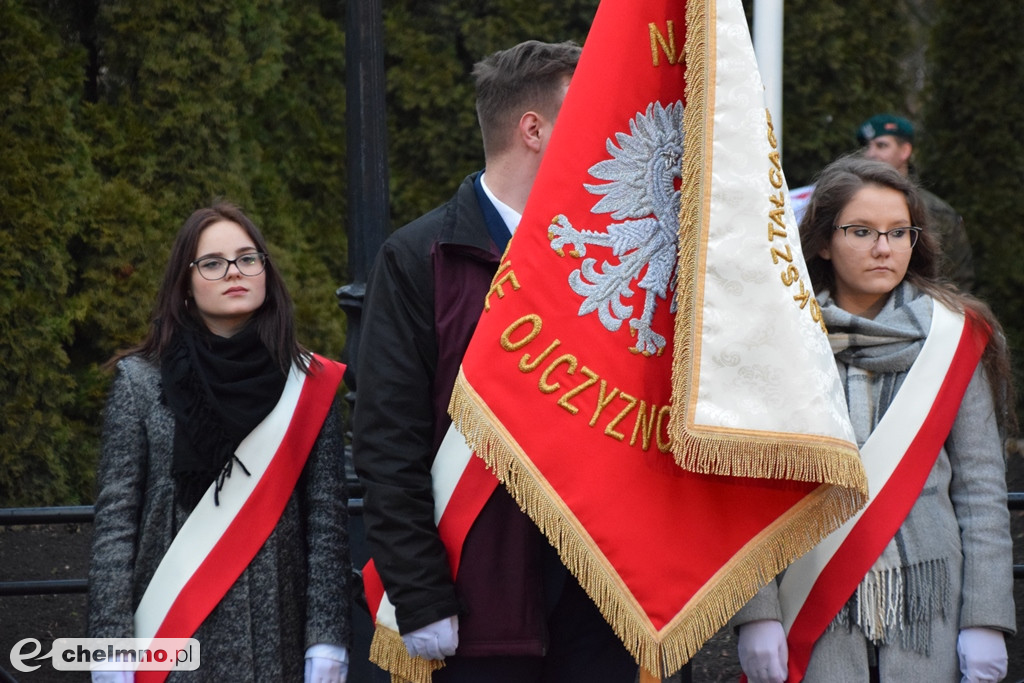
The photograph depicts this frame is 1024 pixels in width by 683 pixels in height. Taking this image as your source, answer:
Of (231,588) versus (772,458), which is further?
(231,588)

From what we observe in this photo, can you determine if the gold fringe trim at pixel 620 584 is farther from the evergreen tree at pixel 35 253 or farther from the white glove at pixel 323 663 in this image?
the evergreen tree at pixel 35 253

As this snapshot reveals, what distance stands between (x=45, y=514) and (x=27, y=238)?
8.35ft

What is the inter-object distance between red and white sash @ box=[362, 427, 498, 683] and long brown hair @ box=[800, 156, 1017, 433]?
2.96 ft

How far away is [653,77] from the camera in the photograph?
7.78ft

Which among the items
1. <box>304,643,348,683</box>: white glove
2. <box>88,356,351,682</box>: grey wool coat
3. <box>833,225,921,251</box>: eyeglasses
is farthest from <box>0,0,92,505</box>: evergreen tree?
<box>833,225,921,251</box>: eyeglasses

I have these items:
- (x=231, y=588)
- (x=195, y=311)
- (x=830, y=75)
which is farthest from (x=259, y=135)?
(x=231, y=588)

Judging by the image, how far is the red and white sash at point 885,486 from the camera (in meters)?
2.57

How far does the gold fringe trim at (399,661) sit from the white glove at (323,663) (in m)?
0.32

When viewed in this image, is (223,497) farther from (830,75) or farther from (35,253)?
(830,75)

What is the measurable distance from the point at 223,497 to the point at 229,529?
75 millimetres

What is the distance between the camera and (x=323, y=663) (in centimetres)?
286

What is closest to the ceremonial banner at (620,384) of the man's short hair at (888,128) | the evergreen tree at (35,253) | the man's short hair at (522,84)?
the man's short hair at (522,84)

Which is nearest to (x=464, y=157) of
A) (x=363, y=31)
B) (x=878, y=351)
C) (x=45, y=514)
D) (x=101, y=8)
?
(x=101, y=8)

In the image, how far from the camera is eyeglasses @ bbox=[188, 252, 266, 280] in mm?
2979
